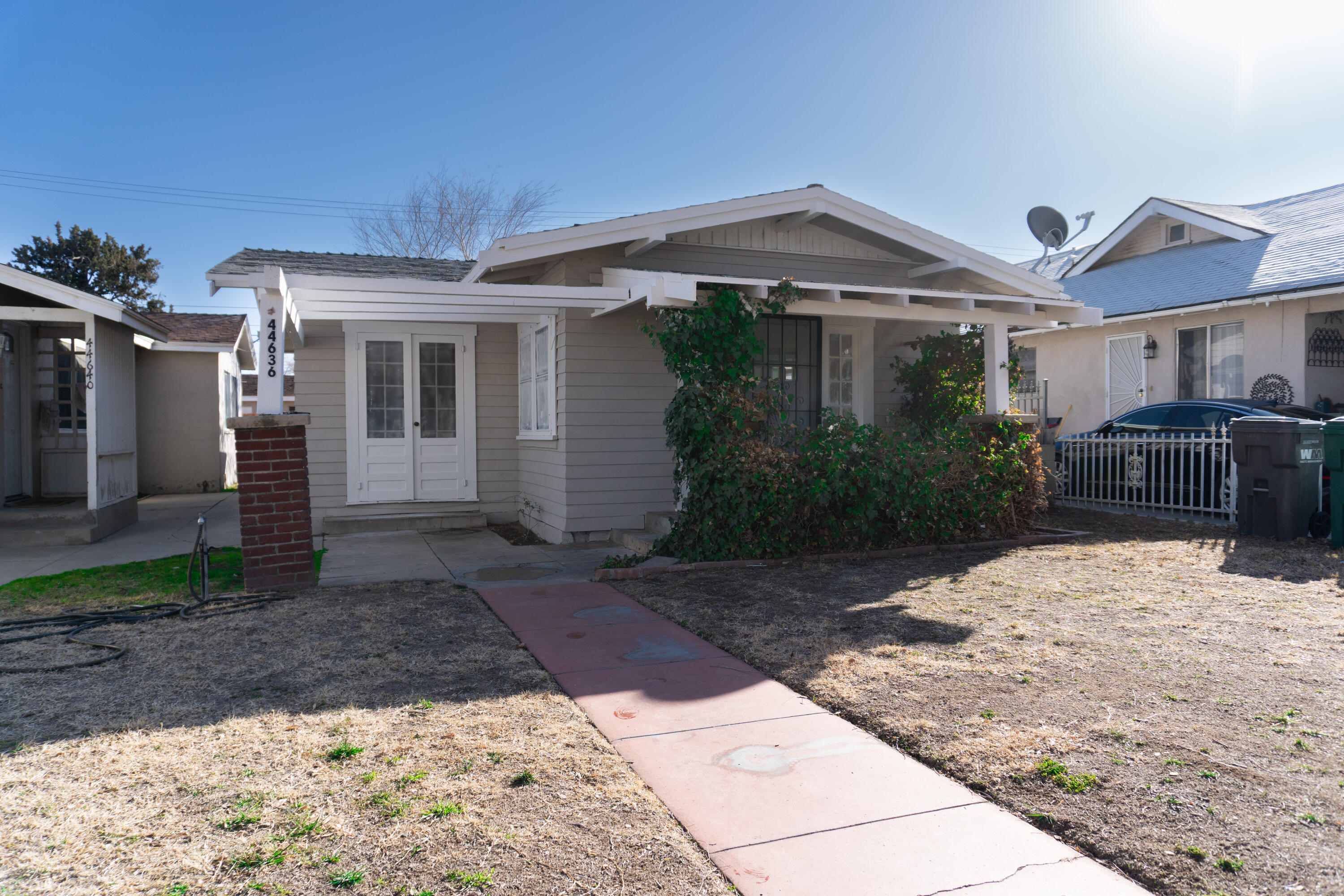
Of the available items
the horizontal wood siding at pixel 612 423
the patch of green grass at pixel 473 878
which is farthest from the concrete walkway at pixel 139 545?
the patch of green grass at pixel 473 878

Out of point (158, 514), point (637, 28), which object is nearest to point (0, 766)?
point (158, 514)

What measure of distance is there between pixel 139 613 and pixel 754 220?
21.8 ft

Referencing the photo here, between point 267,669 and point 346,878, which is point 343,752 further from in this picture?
point 267,669

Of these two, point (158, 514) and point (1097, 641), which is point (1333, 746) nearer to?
point (1097, 641)

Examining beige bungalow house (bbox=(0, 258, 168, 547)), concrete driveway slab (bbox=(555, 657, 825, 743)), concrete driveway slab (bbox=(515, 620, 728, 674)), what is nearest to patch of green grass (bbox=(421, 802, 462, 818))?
concrete driveway slab (bbox=(555, 657, 825, 743))

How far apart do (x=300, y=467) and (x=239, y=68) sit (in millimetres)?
22519

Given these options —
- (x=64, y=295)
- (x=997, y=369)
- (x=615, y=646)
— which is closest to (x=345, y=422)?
(x=64, y=295)

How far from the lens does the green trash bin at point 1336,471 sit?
25.3 feet

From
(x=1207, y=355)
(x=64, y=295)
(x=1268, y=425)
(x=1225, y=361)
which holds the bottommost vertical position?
(x=1268, y=425)

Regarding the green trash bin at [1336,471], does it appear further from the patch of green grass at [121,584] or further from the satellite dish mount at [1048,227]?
the satellite dish mount at [1048,227]

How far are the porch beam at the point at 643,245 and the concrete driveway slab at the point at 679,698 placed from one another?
4990 millimetres

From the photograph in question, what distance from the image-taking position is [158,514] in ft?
41.7

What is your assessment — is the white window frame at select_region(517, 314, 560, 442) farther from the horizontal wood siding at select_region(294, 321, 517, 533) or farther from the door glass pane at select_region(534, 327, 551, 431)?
the horizontal wood siding at select_region(294, 321, 517, 533)

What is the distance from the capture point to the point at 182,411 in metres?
16.8
